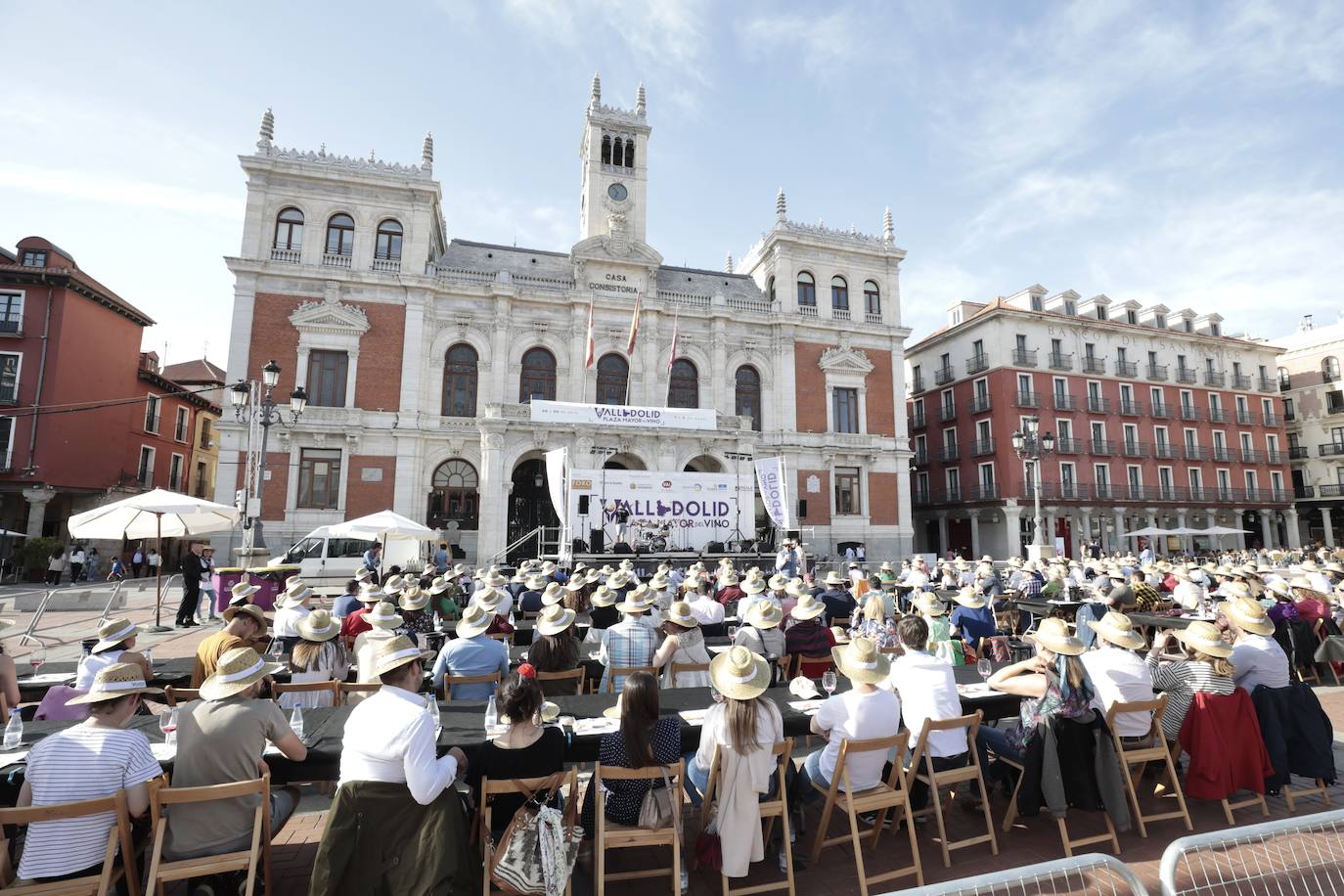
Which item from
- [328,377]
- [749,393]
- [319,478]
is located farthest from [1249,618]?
[328,377]

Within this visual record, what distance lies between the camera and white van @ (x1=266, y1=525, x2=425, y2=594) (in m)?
19.6

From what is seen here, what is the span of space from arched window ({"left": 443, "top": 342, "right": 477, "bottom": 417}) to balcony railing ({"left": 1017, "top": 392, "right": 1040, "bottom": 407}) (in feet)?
88.5

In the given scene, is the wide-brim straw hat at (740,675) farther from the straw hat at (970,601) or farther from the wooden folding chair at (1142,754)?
the straw hat at (970,601)

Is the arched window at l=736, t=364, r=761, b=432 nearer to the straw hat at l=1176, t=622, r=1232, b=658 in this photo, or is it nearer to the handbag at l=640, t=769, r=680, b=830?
the straw hat at l=1176, t=622, r=1232, b=658

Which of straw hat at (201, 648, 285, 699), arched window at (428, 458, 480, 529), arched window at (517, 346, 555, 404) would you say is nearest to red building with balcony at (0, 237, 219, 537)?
arched window at (428, 458, 480, 529)

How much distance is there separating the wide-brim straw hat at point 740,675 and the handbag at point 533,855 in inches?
44.8

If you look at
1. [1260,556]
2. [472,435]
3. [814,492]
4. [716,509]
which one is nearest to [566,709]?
[716,509]

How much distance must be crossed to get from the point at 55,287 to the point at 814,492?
1245 inches

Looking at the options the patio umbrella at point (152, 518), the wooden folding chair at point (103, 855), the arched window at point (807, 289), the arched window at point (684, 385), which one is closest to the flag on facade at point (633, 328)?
the arched window at point (684, 385)

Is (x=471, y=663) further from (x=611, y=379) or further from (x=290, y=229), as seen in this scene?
(x=290, y=229)

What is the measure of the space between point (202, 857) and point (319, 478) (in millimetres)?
24545

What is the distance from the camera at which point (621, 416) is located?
81.3 feet

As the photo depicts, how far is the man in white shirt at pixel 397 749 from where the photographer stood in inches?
127

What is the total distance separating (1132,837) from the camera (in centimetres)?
Result: 455
